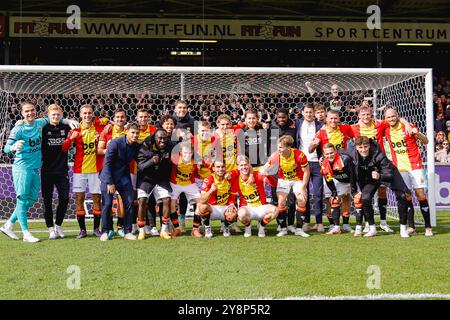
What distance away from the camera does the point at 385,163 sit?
20.0 feet

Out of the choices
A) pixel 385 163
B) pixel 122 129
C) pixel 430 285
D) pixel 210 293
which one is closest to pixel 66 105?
pixel 122 129

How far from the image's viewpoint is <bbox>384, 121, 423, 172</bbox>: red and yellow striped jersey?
6.39 m

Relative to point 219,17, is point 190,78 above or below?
below

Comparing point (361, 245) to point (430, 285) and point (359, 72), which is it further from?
point (359, 72)

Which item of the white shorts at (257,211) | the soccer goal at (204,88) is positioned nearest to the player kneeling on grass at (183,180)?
the white shorts at (257,211)

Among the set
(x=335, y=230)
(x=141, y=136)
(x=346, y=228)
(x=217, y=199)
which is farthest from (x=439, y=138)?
(x=141, y=136)

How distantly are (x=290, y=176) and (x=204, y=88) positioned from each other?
120 inches

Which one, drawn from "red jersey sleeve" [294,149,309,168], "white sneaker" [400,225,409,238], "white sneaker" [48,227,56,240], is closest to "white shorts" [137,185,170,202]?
"white sneaker" [48,227,56,240]

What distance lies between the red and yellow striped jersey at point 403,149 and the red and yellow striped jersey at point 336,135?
519mm

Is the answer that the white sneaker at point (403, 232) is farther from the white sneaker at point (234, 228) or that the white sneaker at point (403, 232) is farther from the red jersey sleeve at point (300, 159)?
the white sneaker at point (234, 228)

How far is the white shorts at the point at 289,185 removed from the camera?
6340 mm

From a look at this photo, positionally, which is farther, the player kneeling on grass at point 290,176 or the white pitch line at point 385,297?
the player kneeling on grass at point 290,176

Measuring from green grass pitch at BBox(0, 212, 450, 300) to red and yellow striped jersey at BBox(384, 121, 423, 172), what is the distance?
820 millimetres

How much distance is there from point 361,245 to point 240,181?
5.09ft
